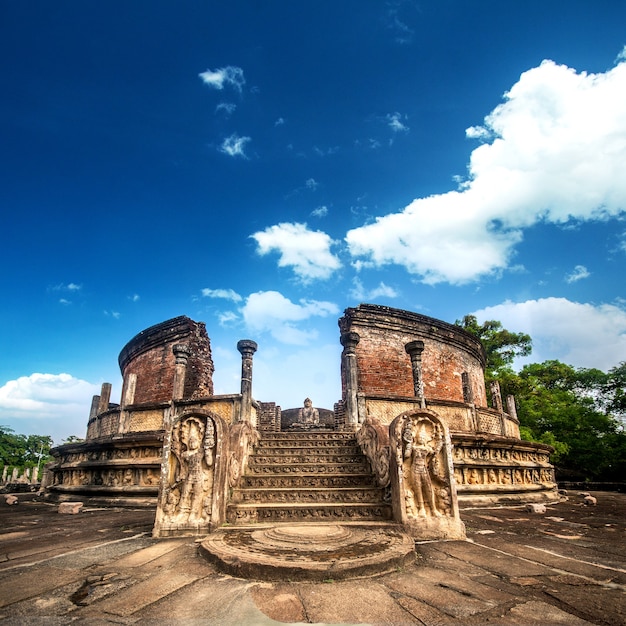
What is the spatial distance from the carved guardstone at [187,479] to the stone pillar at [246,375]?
474 cm

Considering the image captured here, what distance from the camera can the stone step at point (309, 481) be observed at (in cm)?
548

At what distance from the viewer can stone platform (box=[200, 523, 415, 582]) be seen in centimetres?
258

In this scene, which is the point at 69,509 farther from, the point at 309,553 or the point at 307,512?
the point at 309,553

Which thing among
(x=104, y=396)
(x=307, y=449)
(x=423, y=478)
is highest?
(x=104, y=396)

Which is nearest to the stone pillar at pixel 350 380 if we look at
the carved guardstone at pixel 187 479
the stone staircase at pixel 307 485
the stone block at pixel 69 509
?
the stone staircase at pixel 307 485

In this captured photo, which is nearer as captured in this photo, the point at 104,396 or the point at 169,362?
the point at 104,396

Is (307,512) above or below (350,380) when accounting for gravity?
below

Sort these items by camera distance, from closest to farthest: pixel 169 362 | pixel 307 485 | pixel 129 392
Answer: pixel 307 485 → pixel 129 392 → pixel 169 362

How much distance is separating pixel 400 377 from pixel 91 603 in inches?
557

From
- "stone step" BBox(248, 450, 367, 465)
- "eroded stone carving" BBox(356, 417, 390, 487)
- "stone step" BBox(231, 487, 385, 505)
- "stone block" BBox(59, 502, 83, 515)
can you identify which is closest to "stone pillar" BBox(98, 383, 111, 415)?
"stone block" BBox(59, 502, 83, 515)

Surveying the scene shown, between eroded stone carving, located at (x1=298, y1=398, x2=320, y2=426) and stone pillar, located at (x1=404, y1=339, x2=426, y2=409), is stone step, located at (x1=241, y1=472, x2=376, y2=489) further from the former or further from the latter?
eroded stone carving, located at (x1=298, y1=398, x2=320, y2=426)

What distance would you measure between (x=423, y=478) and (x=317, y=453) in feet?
9.44

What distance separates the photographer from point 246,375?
386 inches

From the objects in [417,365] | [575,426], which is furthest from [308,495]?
[575,426]
